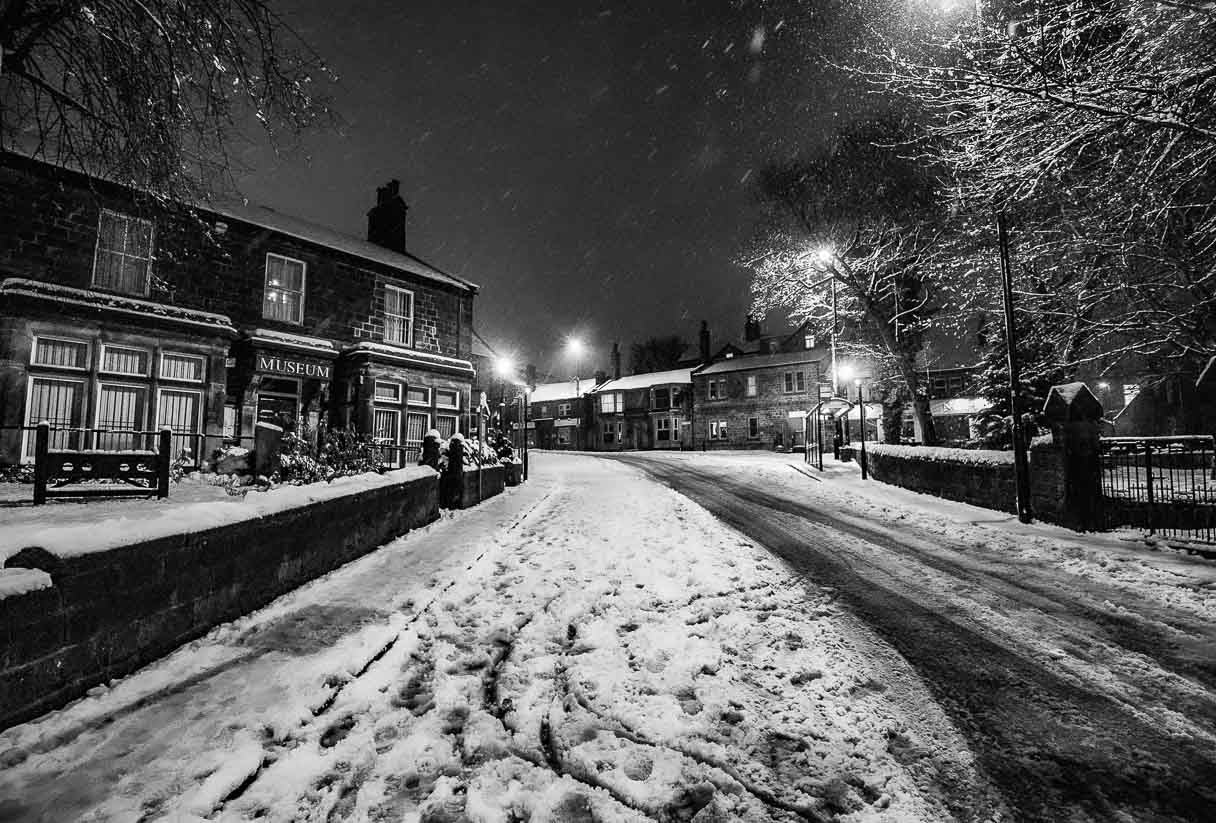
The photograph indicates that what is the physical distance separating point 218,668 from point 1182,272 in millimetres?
15621

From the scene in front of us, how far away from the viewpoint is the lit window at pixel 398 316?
56.0 ft

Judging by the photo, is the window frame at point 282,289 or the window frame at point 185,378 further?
the window frame at point 282,289

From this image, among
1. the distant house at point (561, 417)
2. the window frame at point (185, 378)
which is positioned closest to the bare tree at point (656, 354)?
the distant house at point (561, 417)

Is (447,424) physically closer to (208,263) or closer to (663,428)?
(208,263)

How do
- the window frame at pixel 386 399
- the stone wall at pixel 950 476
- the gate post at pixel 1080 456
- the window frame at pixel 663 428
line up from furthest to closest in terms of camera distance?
the window frame at pixel 663 428
the window frame at pixel 386 399
the stone wall at pixel 950 476
the gate post at pixel 1080 456

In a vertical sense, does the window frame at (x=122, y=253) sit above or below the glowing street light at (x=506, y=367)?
above

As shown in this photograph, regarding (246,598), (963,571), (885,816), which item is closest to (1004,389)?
(963,571)

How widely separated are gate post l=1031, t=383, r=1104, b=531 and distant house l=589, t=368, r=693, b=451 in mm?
34001

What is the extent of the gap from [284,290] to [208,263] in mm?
1920

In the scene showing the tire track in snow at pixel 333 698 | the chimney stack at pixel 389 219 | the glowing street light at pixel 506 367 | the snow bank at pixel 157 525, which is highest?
the chimney stack at pixel 389 219

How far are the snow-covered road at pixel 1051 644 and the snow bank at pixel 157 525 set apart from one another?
16.8 feet

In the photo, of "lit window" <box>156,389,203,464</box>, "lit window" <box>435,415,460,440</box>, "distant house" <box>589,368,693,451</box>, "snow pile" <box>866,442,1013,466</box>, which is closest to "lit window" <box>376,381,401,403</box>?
"lit window" <box>435,415,460,440</box>

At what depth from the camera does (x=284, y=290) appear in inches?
581

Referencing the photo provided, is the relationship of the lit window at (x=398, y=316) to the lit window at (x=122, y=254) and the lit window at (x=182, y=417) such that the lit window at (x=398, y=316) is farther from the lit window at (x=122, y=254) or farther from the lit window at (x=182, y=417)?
the lit window at (x=122, y=254)
